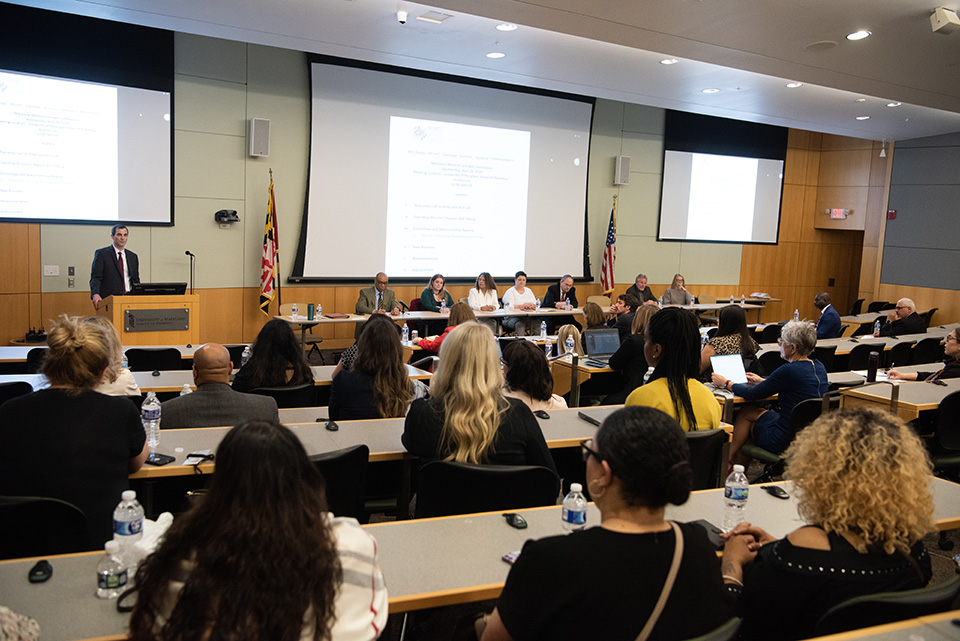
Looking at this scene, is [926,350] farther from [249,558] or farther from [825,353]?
[249,558]

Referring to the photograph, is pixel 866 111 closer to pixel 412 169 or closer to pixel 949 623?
pixel 412 169

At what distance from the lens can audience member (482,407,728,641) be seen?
1.52 metres

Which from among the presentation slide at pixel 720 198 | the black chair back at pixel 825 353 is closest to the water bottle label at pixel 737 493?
the black chair back at pixel 825 353

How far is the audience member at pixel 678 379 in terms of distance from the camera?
3449 millimetres

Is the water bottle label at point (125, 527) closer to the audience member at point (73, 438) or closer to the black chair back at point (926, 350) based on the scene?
the audience member at point (73, 438)

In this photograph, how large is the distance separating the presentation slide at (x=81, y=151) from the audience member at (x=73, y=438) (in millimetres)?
6628

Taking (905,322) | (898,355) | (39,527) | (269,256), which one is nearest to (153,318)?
(269,256)

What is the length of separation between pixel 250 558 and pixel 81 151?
27.8ft

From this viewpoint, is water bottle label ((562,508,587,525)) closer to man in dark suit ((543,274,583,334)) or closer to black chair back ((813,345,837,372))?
black chair back ((813,345,837,372))

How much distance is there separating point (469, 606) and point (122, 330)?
15.6 ft

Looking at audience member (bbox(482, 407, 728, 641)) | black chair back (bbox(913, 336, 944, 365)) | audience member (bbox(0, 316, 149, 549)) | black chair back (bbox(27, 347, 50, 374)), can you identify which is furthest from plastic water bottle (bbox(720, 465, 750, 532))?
black chair back (bbox(913, 336, 944, 365))

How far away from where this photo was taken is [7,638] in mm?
1475

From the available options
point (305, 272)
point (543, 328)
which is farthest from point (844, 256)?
point (305, 272)

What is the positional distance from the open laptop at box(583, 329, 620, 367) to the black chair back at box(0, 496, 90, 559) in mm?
4875
